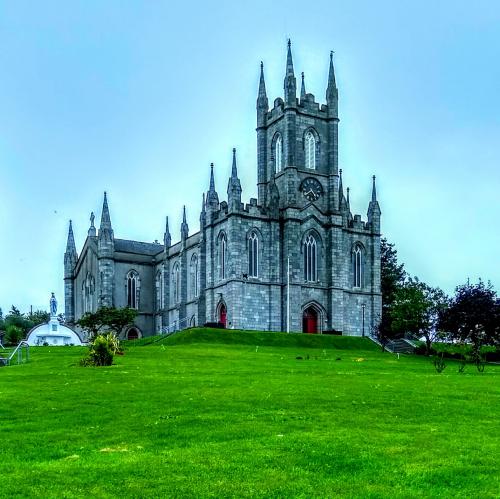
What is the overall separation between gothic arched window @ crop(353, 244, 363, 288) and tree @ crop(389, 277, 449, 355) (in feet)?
62.8

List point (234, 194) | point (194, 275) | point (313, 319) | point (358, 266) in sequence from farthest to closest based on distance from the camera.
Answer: point (194, 275) < point (358, 266) < point (313, 319) < point (234, 194)

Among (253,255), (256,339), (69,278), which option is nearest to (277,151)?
(253,255)

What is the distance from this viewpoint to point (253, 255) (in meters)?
69.4

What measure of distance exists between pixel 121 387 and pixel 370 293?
181 feet

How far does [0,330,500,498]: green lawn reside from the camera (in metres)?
→ 11.4

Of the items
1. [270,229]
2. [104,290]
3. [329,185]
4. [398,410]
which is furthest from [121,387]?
[104,290]

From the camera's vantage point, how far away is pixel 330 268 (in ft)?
236

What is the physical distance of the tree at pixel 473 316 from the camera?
51875 mm

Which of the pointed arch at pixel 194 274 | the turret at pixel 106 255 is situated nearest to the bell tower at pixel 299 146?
the pointed arch at pixel 194 274

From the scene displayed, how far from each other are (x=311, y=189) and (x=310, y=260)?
23.9 ft

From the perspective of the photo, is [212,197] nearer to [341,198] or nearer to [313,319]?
[341,198]

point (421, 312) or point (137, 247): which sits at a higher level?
point (137, 247)

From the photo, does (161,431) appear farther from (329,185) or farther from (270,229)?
(329,185)

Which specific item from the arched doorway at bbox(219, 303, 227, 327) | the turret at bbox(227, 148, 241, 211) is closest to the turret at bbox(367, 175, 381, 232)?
the turret at bbox(227, 148, 241, 211)
